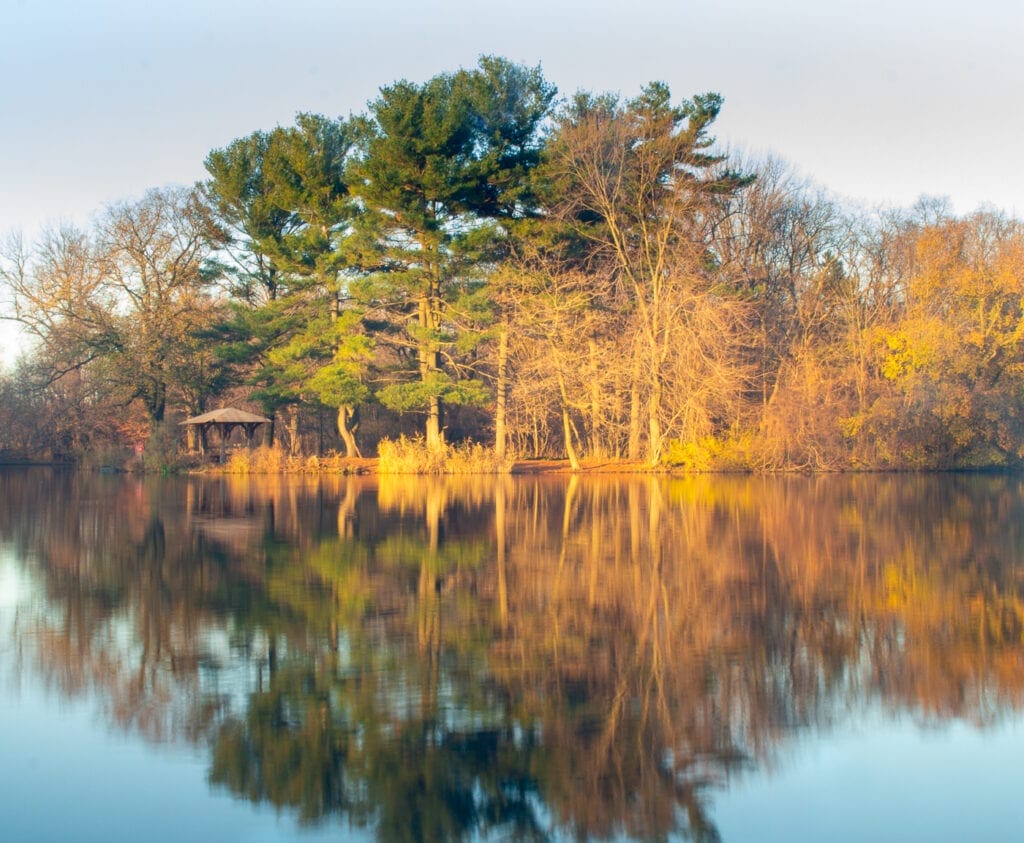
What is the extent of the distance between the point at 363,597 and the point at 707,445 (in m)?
29.4

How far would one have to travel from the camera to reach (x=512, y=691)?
6.97 metres

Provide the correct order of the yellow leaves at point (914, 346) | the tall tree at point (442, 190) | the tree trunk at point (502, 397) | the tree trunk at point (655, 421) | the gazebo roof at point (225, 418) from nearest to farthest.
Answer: the tall tree at point (442, 190) → the tree trunk at point (655, 421) → the yellow leaves at point (914, 346) → the tree trunk at point (502, 397) → the gazebo roof at point (225, 418)

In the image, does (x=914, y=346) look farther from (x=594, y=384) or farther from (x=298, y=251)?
(x=298, y=251)

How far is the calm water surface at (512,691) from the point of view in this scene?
5.05 meters

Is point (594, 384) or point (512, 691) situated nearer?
point (512, 691)

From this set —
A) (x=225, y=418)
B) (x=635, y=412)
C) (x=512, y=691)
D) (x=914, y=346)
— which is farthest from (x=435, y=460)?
(x=512, y=691)

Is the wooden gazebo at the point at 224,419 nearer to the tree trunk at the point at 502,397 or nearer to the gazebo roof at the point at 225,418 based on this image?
the gazebo roof at the point at 225,418

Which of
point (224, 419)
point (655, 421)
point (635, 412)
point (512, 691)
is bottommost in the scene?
point (512, 691)

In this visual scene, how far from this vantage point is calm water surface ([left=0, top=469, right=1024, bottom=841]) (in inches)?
199

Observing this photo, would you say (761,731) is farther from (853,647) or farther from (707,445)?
(707,445)

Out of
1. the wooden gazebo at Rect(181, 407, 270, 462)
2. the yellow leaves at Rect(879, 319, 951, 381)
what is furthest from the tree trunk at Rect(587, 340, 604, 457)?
the wooden gazebo at Rect(181, 407, 270, 462)

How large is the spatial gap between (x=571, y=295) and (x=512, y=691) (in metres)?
31.3

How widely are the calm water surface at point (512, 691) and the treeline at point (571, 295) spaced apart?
23.3 m

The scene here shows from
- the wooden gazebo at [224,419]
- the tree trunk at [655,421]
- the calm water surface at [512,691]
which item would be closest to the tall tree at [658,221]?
the tree trunk at [655,421]
